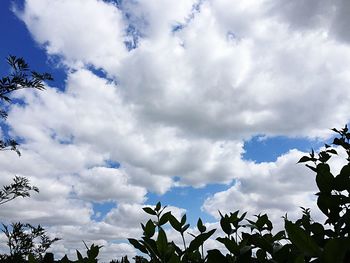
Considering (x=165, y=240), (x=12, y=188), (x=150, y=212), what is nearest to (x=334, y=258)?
(x=165, y=240)

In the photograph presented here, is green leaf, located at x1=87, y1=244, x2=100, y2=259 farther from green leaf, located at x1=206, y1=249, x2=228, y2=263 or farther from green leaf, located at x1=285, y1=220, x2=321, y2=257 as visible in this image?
green leaf, located at x1=285, y1=220, x2=321, y2=257

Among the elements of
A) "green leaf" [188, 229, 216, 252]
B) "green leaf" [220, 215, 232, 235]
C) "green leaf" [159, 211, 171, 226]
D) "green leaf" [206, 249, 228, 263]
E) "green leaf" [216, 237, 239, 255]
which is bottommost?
"green leaf" [206, 249, 228, 263]

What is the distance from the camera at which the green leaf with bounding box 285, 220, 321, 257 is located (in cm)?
77

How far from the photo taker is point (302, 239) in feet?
2.55

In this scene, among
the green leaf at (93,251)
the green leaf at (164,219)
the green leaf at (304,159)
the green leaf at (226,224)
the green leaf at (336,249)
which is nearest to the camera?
the green leaf at (336,249)

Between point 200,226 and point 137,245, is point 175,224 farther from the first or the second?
point 137,245

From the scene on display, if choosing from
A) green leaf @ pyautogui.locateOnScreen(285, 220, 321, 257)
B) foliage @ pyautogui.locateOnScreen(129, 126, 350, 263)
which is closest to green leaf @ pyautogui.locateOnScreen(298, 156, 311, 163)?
foliage @ pyautogui.locateOnScreen(129, 126, 350, 263)

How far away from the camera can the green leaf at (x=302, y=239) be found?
0.77 meters

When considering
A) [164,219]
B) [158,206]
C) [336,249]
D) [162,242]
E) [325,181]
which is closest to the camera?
[336,249]

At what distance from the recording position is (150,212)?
178 cm

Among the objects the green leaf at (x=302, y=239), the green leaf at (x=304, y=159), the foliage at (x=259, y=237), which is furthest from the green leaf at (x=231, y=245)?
the green leaf at (x=304, y=159)

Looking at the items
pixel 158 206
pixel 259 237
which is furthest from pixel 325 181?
pixel 158 206

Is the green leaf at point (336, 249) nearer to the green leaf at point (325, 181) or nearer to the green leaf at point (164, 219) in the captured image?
the green leaf at point (325, 181)

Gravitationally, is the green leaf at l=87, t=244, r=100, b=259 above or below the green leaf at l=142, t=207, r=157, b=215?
below
